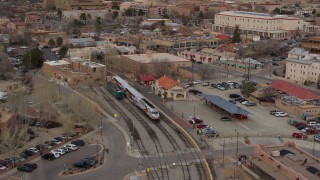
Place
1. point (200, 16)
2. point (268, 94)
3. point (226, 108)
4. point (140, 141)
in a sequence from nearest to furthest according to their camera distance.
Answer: point (140, 141)
point (226, 108)
point (268, 94)
point (200, 16)

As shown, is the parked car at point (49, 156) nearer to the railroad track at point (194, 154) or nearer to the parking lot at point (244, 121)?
the railroad track at point (194, 154)

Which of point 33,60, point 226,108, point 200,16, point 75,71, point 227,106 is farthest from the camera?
point 200,16

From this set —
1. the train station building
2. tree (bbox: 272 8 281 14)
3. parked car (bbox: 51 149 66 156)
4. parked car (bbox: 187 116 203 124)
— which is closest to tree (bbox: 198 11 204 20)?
tree (bbox: 272 8 281 14)

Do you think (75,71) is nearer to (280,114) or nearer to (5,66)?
(5,66)

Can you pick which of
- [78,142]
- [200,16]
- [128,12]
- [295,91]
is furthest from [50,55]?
[200,16]

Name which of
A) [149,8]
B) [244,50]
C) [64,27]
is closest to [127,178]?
[244,50]

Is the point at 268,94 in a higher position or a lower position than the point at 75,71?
lower
